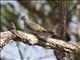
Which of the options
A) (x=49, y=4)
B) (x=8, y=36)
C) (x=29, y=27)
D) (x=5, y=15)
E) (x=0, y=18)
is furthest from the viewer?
(x=49, y=4)

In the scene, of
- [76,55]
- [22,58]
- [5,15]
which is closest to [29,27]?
[22,58]

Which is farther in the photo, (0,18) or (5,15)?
(5,15)

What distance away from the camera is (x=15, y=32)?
7.56 feet

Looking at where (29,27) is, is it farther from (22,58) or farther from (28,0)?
(28,0)

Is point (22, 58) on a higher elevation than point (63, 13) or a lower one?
lower

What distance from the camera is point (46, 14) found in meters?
6.04

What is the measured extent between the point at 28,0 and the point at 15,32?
11.6ft

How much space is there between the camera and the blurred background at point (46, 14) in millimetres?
3622

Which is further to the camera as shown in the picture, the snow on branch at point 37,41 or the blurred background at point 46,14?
the blurred background at point 46,14

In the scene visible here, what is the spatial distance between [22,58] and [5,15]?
5.78 ft

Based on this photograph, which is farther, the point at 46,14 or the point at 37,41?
the point at 46,14

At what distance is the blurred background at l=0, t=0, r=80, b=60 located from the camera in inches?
143

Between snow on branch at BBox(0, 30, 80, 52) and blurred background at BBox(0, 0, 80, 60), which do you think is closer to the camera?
snow on branch at BBox(0, 30, 80, 52)

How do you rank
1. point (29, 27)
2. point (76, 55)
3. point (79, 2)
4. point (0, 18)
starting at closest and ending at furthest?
point (76, 55)
point (29, 27)
point (0, 18)
point (79, 2)
